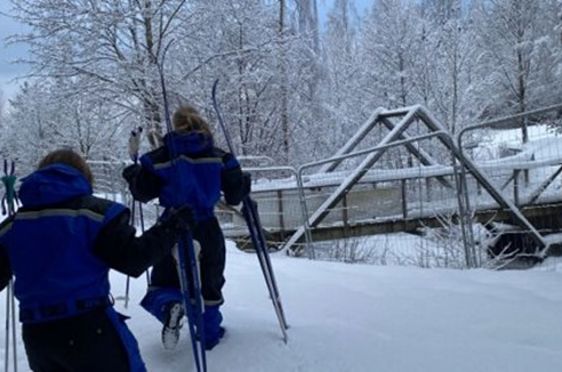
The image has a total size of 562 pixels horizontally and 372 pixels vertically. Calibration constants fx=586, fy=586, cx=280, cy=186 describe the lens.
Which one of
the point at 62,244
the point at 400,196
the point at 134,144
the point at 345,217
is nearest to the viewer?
the point at 62,244

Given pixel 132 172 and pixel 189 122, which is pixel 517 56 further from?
pixel 132 172

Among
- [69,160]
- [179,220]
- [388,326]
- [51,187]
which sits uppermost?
[69,160]

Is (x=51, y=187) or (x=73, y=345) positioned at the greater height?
(x=51, y=187)

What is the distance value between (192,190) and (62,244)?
3.32 ft

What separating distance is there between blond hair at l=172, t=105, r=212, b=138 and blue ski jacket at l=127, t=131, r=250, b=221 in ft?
0.23

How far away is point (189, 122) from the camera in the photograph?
321 centimetres

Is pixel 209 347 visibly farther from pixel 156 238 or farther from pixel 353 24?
pixel 353 24

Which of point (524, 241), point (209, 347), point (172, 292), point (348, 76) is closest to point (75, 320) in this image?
point (172, 292)

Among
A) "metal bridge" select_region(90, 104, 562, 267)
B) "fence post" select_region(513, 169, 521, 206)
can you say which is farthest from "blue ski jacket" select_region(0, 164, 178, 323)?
"fence post" select_region(513, 169, 521, 206)

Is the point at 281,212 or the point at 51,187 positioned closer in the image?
the point at 51,187

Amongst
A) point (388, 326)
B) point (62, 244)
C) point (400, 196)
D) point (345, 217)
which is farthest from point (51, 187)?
point (400, 196)

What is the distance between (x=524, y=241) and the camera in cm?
842

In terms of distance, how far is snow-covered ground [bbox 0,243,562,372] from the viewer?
9.80 ft

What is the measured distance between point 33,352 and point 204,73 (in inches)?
564
